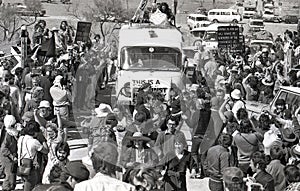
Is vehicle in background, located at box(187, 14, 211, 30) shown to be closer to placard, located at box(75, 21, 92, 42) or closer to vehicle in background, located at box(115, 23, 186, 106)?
placard, located at box(75, 21, 92, 42)

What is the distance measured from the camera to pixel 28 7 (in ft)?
206

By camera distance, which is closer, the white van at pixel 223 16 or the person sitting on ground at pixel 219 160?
the person sitting on ground at pixel 219 160

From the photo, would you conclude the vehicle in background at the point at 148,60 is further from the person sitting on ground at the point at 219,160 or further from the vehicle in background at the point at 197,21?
the vehicle in background at the point at 197,21

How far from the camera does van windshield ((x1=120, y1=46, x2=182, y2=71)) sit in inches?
766

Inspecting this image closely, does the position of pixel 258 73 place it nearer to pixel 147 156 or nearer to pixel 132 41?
pixel 132 41

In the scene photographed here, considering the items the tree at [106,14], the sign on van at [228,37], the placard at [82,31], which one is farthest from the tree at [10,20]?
the sign on van at [228,37]

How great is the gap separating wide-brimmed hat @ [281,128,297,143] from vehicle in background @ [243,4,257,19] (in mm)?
52803

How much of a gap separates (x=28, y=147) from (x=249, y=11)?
2222 inches

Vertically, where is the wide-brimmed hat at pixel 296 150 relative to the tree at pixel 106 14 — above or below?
above

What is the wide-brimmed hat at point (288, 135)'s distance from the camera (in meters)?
12.0

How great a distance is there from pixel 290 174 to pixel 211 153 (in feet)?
6.49

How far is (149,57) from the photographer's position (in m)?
19.6

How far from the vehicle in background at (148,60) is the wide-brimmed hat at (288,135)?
643cm

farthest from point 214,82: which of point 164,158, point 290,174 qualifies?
point 290,174
